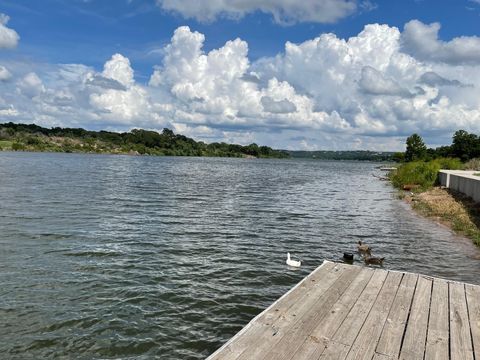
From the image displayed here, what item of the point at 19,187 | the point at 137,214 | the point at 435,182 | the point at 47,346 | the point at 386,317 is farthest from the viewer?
the point at 435,182

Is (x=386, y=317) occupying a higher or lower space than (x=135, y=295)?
higher

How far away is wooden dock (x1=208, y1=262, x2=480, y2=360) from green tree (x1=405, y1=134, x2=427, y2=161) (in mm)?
122163

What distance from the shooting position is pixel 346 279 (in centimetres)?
1004

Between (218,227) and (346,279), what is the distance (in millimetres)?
12681

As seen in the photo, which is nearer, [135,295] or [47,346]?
[47,346]

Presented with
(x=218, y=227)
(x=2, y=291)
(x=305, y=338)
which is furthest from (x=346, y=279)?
(x=218, y=227)

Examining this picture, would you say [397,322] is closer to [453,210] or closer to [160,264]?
[160,264]

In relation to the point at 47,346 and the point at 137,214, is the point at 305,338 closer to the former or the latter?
the point at 47,346

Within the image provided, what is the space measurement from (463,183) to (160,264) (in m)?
28.5

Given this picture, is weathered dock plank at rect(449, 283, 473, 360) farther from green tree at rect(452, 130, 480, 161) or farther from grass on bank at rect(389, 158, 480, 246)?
green tree at rect(452, 130, 480, 161)

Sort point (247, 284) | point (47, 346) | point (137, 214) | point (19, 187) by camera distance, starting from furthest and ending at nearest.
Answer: point (19, 187)
point (137, 214)
point (247, 284)
point (47, 346)

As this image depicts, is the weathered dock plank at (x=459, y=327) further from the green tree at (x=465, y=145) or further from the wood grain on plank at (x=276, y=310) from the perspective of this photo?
the green tree at (x=465, y=145)

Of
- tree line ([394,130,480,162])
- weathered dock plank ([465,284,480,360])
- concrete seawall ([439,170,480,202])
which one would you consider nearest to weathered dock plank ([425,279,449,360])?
weathered dock plank ([465,284,480,360])

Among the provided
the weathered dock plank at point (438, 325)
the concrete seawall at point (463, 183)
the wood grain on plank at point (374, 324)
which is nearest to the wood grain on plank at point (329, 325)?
the wood grain on plank at point (374, 324)
